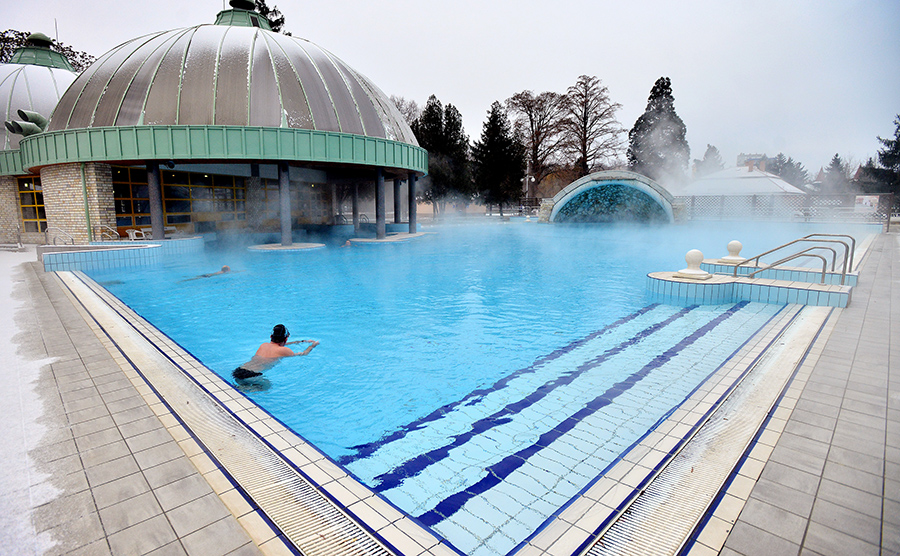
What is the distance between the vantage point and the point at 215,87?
57.4 ft

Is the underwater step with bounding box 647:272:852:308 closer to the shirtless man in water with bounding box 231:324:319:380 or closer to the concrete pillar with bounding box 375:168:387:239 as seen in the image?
the shirtless man in water with bounding box 231:324:319:380

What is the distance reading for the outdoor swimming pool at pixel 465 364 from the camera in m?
3.57

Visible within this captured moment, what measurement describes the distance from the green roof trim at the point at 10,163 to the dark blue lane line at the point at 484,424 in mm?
25334

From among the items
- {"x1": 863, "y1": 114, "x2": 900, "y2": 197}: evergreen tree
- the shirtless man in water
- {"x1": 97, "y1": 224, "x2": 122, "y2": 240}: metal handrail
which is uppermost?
{"x1": 863, "y1": 114, "x2": 900, "y2": 197}: evergreen tree

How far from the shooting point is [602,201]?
36.8m

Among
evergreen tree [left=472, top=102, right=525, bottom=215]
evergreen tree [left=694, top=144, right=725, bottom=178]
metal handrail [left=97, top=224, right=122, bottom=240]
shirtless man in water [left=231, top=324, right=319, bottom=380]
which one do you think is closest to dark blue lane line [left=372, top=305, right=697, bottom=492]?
shirtless man in water [left=231, top=324, right=319, bottom=380]

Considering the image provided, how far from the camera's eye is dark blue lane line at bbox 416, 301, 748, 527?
3158 millimetres

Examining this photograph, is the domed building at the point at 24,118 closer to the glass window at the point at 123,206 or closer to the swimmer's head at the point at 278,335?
the glass window at the point at 123,206

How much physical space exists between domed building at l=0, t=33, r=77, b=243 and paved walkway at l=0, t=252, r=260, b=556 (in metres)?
21.7

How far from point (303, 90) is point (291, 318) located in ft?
45.9

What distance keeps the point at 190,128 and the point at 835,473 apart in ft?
63.7

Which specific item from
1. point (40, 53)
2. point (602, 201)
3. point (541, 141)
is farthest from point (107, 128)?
point (541, 141)

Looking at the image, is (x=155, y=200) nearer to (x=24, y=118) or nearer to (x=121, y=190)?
(x=121, y=190)

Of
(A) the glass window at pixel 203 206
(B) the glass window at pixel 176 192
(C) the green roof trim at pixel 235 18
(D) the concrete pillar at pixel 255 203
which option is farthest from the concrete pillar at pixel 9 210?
(C) the green roof trim at pixel 235 18
